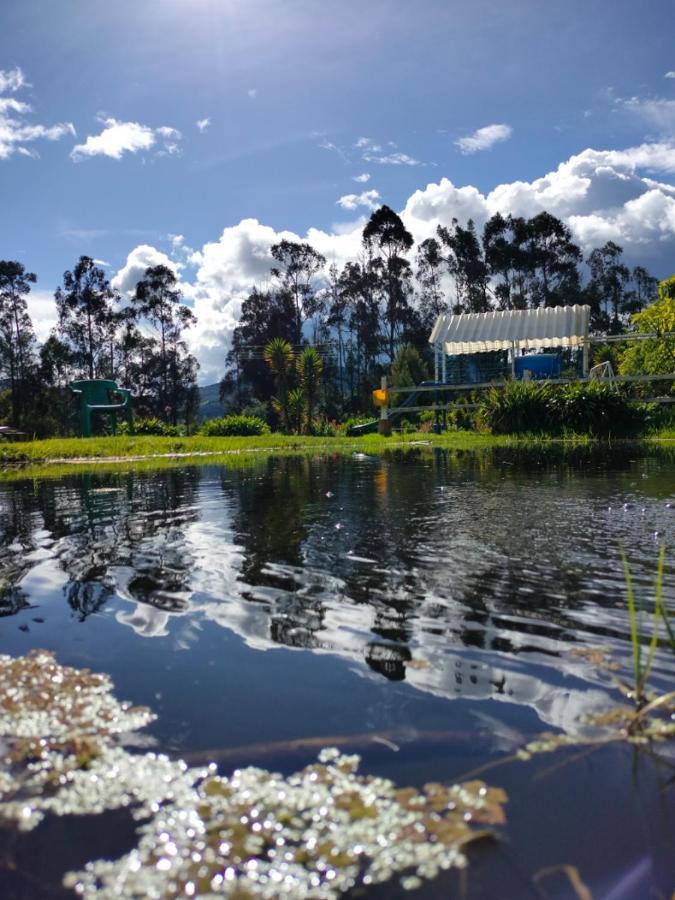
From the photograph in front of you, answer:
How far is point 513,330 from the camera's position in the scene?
27391 millimetres

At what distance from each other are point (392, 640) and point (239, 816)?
1422 mm

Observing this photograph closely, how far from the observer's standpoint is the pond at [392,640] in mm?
1867

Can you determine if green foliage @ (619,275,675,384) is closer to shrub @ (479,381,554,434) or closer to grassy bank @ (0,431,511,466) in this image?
shrub @ (479,381,554,434)

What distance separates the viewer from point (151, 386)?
49781mm

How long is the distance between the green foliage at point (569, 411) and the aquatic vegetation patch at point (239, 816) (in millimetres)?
17691

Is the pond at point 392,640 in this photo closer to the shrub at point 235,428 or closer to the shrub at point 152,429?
the shrub at point 235,428

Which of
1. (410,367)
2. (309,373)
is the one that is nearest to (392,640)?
(309,373)

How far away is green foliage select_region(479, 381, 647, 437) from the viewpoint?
18.6m

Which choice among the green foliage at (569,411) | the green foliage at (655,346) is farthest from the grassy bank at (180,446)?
the green foliage at (655,346)

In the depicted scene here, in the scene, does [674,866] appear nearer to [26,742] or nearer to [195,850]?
[195,850]

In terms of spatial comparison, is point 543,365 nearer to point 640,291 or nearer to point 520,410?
point 520,410

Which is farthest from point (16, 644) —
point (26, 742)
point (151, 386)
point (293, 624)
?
point (151, 386)

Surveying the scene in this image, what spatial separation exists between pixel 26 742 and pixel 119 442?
18.2 meters

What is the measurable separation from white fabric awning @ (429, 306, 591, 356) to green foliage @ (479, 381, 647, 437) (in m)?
6.84
